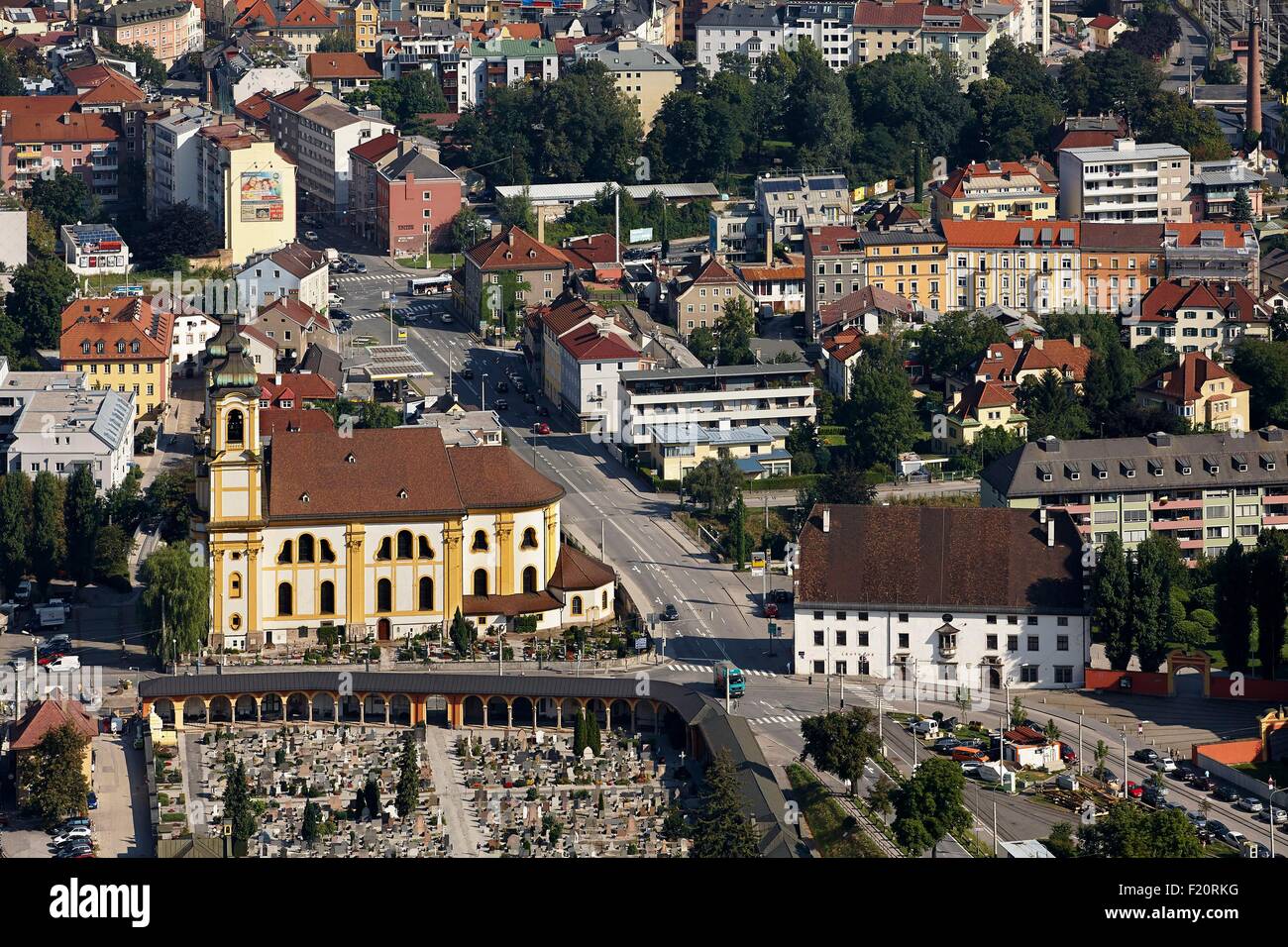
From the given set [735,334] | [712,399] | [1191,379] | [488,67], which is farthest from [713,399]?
[488,67]

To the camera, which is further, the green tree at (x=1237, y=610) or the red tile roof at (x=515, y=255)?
the red tile roof at (x=515, y=255)

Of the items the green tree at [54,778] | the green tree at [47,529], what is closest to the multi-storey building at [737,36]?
the green tree at [47,529]

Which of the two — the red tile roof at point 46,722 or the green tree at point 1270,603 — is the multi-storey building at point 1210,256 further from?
the red tile roof at point 46,722

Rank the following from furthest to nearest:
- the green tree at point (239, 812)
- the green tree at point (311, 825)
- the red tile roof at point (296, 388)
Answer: the red tile roof at point (296, 388) → the green tree at point (311, 825) → the green tree at point (239, 812)

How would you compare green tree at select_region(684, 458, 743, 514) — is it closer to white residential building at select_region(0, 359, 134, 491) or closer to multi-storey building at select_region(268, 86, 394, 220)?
white residential building at select_region(0, 359, 134, 491)

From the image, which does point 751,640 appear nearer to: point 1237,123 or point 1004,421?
point 1004,421

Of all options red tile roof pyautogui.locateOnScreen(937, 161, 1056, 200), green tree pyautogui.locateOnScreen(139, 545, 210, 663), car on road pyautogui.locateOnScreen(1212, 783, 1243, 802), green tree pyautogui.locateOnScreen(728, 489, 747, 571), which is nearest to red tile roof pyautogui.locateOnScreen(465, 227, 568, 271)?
red tile roof pyautogui.locateOnScreen(937, 161, 1056, 200)

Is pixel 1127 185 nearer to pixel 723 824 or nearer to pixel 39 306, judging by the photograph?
pixel 39 306

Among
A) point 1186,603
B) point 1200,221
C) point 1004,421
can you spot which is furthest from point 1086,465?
point 1200,221
